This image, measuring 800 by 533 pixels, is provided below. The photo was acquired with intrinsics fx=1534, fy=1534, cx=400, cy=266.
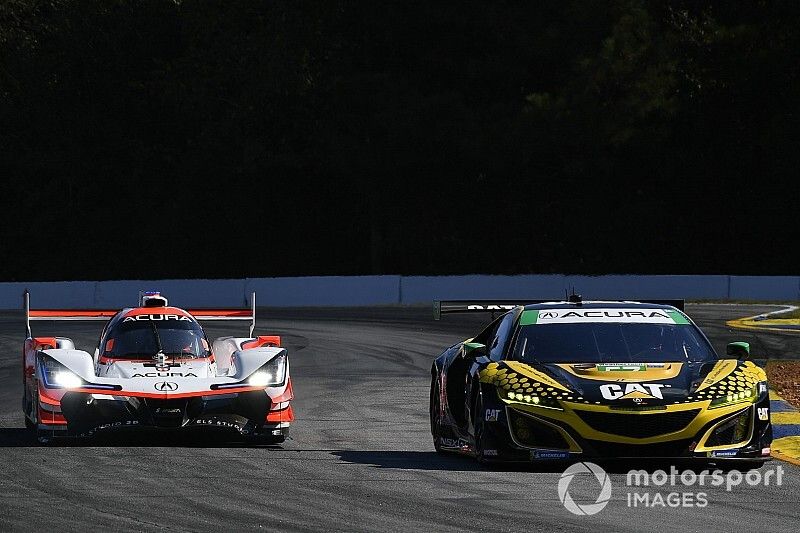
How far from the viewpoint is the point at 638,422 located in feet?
32.9

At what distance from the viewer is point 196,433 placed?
13781 mm

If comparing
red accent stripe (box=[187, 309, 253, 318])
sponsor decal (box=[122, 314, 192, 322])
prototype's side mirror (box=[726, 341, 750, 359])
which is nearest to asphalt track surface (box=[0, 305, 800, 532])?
prototype's side mirror (box=[726, 341, 750, 359])

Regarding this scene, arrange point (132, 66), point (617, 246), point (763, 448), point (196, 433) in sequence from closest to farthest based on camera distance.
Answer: point (763, 448) → point (196, 433) → point (617, 246) → point (132, 66)

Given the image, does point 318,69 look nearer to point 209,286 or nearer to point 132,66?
point 132,66

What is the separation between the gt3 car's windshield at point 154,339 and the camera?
45.1 ft

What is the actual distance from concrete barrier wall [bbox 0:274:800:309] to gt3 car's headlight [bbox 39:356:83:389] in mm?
30049

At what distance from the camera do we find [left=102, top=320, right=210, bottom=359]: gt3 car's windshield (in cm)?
1374

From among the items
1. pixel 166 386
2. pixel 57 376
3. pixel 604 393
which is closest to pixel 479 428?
pixel 604 393

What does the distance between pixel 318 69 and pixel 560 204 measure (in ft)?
31.8

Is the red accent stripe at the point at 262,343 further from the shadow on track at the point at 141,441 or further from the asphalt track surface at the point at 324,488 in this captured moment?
the shadow on track at the point at 141,441

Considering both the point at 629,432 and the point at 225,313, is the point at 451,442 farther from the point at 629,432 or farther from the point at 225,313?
the point at 225,313

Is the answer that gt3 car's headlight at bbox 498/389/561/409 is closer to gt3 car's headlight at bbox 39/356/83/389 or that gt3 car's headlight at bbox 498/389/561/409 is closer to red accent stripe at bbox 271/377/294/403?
red accent stripe at bbox 271/377/294/403

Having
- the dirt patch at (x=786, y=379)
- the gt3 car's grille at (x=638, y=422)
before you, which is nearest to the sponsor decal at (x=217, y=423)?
the gt3 car's grille at (x=638, y=422)

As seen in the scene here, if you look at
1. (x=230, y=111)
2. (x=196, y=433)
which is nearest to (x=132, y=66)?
(x=230, y=111)
